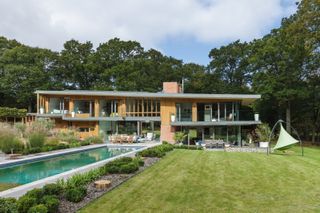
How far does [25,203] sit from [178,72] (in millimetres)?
44079

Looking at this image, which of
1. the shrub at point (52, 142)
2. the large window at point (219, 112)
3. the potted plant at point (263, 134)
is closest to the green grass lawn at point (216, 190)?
the shrub at point (52, 142)

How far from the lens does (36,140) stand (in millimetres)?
19000

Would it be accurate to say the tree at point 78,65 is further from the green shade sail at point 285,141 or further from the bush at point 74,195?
the bush at point 74,195

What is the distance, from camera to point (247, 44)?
47031mm

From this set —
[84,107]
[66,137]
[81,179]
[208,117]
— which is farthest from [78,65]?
[81,179]

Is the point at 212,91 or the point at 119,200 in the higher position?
the point at 212,91

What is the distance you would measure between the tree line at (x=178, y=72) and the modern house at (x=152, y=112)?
634 centimetres

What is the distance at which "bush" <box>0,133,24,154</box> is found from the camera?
17.5 meters

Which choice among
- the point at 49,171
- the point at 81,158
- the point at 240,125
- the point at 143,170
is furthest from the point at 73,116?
the point at 143,170

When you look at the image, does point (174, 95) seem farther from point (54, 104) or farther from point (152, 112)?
point (54, 104)

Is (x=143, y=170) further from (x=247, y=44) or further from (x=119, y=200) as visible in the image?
(x=247, y=44)

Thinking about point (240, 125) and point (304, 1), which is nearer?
point (304, 1)

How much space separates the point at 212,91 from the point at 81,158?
103 ft

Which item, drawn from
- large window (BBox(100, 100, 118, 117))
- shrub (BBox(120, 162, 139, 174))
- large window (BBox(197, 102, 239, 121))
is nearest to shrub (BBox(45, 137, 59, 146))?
large window (BBox(100, 100, 118, 117))
